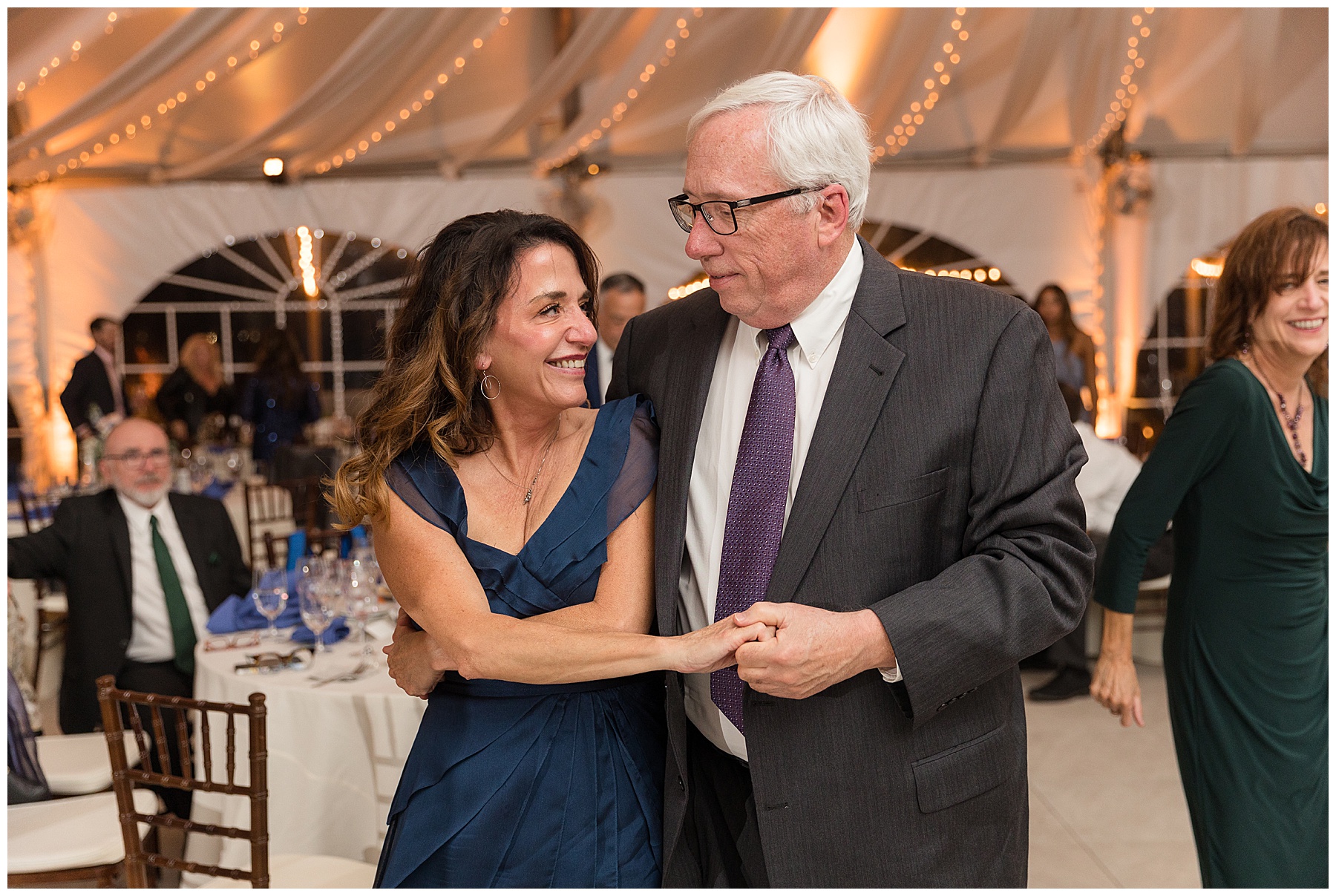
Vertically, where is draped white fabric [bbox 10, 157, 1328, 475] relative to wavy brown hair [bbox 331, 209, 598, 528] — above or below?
above

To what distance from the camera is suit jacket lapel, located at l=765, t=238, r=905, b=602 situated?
1.56 m

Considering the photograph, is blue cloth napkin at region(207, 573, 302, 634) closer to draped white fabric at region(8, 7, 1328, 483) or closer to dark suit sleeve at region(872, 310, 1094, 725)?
dark suit sleeve at region(872, 310, 1094, 725)

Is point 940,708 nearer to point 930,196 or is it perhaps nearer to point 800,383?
point 800,383

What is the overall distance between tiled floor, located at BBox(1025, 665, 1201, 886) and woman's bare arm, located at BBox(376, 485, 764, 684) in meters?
2.39

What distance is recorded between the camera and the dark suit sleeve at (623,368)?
6.53ft

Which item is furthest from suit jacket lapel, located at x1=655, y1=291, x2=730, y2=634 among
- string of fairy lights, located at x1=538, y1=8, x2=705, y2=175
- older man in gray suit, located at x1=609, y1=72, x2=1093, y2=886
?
string of fairy lights, located at x1=538, y1=8, x2=705, y2=175

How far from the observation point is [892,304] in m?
1.64

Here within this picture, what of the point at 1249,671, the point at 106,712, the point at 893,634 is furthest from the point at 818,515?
the point at 106,712

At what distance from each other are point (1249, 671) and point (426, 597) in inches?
71.5

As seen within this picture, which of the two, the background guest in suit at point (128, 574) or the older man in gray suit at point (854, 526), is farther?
the background guest in suit at point (128, 574)

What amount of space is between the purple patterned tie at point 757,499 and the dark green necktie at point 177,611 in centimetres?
281

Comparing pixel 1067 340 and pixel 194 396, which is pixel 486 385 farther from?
pixel 194 396

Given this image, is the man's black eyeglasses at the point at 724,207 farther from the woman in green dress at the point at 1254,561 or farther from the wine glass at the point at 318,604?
the wine glass at the point at 318,604

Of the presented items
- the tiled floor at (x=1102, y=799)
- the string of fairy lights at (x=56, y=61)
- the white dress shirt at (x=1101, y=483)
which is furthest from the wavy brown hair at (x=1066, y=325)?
the string of fairy lights at (x=56, y=61)
